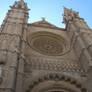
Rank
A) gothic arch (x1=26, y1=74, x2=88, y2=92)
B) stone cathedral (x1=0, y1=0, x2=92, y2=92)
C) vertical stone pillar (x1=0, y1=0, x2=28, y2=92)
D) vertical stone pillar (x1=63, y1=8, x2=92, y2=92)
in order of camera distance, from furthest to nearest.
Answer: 1. vertical stone pillar (x1=63, y1=8, x2=92, y2=92)
2. gothic arch (x1=26, y1=74, x2=88, y2=92)
3. stone cathedral (x1=0, y1=0, x2=92, y2=92)
4. vertical stone pillar (x1=0, y1=0, x2=28, y2=92)

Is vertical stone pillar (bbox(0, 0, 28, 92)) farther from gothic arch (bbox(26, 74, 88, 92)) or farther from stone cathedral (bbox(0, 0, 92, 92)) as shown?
gothic arch (bbox(26, 74, 88, 92))

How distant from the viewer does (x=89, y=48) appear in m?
10.7

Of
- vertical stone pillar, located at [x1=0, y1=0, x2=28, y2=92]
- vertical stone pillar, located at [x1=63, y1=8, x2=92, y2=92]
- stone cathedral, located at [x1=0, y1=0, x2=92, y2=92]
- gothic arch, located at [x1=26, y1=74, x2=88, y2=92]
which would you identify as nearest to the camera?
vertical stone pillar, located at [x1=0, y1=0, x2=28, y2=92]

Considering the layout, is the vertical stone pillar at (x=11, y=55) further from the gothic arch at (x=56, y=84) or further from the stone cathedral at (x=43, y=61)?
the gothic arch at (x=56, y=84)

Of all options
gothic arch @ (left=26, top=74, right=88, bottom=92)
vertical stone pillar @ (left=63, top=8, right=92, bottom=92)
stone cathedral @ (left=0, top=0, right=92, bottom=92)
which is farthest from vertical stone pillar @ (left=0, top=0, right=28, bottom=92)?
vertical stone pillar @ (left=63, top=8, right=92, bottom=92)

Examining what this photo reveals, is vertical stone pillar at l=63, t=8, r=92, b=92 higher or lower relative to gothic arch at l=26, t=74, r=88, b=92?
higher

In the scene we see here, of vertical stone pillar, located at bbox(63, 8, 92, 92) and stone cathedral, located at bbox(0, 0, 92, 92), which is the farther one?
vertical stone pillar, located at bbox(63, 8, 92, 92)

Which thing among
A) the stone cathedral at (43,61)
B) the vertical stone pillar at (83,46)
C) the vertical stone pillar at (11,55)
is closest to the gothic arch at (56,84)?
the stone cathedral at (43,61)

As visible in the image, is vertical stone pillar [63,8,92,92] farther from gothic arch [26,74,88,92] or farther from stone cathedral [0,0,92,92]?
gothic arch [26,74,88,92]

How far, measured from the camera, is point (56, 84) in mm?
8789

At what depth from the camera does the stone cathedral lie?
25.3 ft

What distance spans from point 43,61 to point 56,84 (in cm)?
244

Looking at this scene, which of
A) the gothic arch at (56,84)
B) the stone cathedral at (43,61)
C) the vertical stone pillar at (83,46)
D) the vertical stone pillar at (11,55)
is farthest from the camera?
the vertical stone pillar at (83,46)

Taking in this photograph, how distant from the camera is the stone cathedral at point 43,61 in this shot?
7711 millimetres
